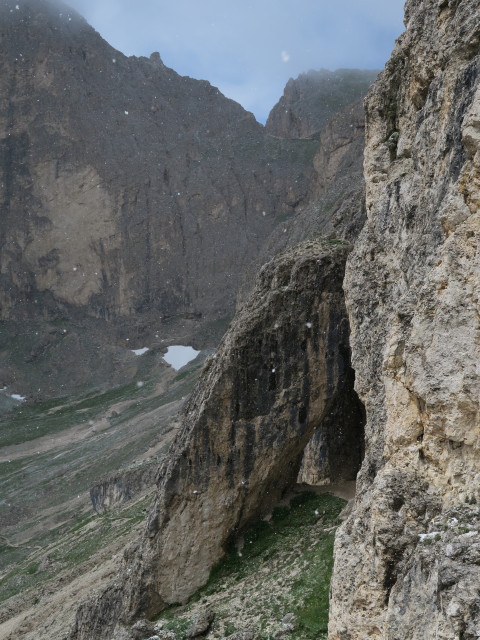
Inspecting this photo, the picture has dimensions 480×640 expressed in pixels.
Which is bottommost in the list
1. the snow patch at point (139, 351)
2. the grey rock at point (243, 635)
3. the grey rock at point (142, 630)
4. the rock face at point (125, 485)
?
the rock face at point (125, 485)

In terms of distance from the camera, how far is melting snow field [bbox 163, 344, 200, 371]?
456ft

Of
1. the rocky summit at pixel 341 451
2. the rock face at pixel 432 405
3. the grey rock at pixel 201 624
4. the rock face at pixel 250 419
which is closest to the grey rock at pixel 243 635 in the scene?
the rocky summit at pixel 341 451

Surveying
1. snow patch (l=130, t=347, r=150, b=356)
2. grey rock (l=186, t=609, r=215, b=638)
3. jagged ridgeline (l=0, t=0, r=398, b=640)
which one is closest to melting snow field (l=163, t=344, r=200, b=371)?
jagged ridgeline (l=0, t=0, r=398, b=640)

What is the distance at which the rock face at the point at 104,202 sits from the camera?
157 metres

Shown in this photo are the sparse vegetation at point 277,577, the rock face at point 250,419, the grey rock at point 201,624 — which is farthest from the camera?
the rock face at point 250,419

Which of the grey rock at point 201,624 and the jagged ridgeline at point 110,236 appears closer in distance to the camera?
the grey rock at point 201,624

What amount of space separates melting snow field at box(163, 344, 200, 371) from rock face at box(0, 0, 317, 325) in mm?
11931

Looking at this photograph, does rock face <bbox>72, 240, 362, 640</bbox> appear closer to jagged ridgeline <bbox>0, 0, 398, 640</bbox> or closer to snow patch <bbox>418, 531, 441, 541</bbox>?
snow patch <bbox>418, 531, 441, 541</bbox>

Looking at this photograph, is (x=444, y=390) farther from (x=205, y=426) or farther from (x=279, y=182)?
(x=279, y=182)

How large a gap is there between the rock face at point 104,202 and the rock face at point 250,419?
12858 centimetres

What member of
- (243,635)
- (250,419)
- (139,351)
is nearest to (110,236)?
(139,351)

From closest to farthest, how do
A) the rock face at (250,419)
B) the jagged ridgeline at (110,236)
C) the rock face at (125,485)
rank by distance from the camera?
1. the rock face at (250,419)
2. the rock face at (125,485)
3. the jagged ridgeline at (110,236)

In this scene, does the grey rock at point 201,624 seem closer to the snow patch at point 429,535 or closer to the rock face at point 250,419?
the rock face at point 250,419

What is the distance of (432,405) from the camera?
11914 mm
